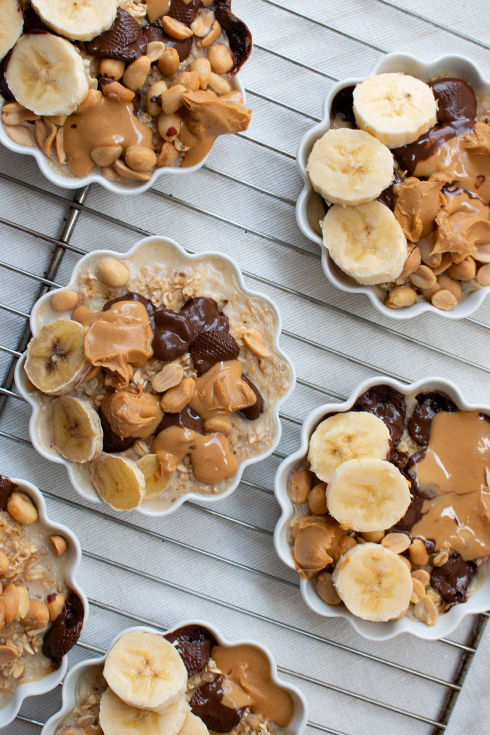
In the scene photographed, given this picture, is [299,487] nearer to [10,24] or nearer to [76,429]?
[76,429]

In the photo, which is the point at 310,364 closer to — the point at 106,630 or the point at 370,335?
the point at 370,335

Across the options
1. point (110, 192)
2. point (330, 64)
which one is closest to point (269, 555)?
point (110, 192)

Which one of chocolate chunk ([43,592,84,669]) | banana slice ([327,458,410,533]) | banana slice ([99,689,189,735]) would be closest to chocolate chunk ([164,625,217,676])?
banana slice ([99,689,189,735])

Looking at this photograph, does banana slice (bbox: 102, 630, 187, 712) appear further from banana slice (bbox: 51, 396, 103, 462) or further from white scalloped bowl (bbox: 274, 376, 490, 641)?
banana slice (bbox: 51, 396, 103, 462)

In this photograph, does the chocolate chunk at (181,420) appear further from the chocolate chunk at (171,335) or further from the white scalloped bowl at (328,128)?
the white scalloped bowl at (328,128)

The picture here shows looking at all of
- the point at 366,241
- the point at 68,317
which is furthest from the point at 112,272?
the point at 366,241

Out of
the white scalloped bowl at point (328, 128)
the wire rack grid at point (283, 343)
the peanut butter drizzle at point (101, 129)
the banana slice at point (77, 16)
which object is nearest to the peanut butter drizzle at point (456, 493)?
the wire rack grid at point (283, 343)
